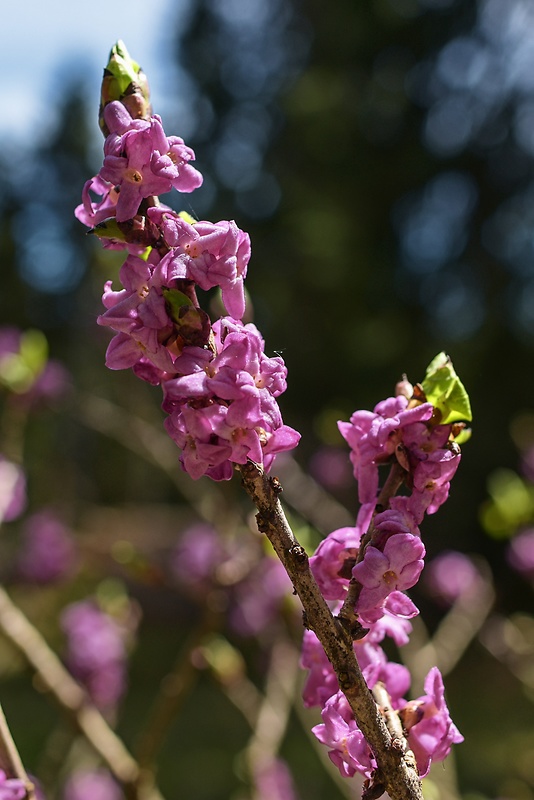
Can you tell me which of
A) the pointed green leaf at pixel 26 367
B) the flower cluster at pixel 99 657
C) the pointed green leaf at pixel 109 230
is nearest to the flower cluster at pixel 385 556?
the pointed green leaf at pixel 109 230

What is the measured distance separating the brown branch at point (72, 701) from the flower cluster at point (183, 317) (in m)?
0.88

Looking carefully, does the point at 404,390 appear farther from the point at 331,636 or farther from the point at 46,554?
the point at 46,554

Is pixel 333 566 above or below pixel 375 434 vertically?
below

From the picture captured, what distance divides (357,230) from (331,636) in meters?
10.8

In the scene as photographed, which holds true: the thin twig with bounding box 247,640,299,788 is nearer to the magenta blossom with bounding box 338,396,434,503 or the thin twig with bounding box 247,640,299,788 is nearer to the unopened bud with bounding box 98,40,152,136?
A: the magenta blossom with bounding box 338,396,434,503

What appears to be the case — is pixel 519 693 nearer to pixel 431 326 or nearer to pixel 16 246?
pixel 431 326

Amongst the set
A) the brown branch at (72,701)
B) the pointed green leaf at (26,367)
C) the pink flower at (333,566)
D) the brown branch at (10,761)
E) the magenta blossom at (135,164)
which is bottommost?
the brown branch at (72,701)

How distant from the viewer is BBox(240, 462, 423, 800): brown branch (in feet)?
1.96

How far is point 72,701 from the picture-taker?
1455 millimetres

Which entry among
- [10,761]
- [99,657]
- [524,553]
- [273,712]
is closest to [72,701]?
[10,761]

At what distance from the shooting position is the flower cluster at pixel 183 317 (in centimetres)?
60

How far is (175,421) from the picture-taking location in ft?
2.01

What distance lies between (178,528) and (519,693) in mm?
3663

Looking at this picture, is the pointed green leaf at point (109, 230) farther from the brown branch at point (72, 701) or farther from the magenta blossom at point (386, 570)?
the brown branch at point (72, 701)
